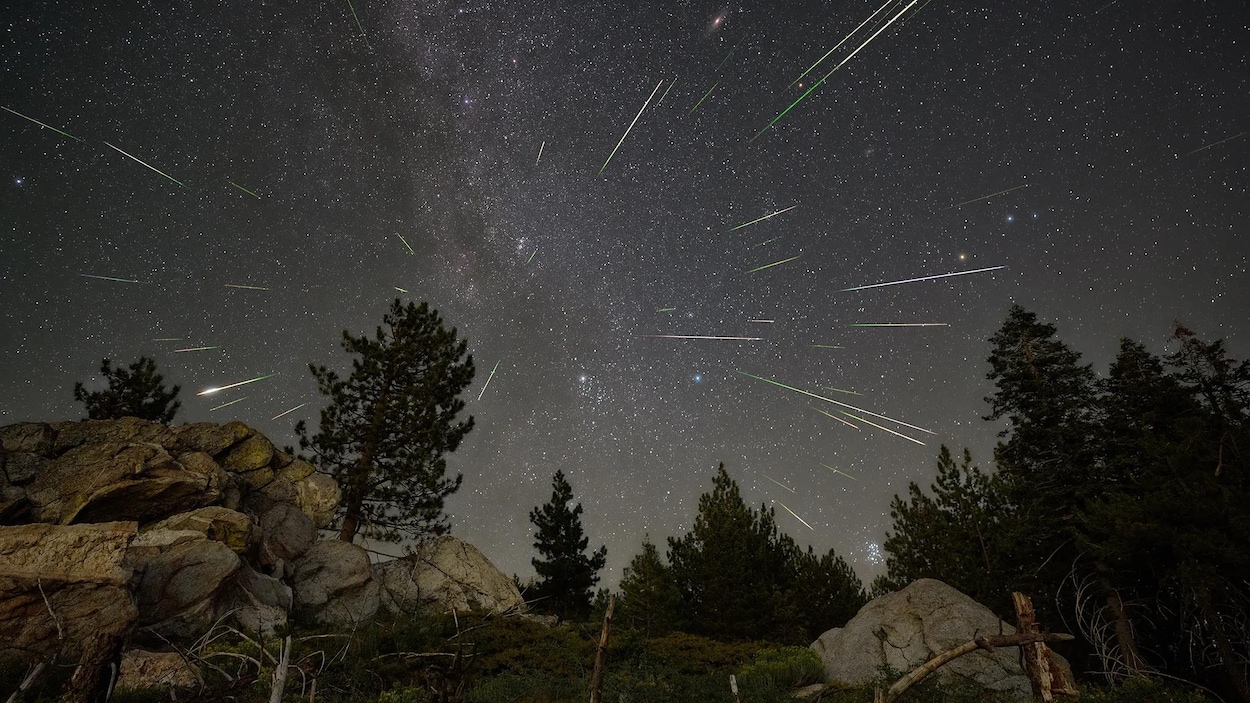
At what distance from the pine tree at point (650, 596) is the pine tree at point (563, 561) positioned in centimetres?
304

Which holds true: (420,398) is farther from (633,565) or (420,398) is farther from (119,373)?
(119,373)

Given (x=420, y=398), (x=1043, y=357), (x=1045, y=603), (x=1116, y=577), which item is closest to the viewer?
(x=1116, y=577)

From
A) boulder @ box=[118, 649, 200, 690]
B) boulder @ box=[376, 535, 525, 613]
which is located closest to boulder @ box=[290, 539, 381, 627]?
boulder @ box=[376, 535, 525, 613]

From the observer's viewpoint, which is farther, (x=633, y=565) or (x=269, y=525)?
(x=633, y=565)

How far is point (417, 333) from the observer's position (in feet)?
93.8

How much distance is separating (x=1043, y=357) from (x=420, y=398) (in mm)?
27132

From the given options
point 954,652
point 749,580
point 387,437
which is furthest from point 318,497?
point 954,652

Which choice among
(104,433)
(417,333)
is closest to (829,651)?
(417,333)

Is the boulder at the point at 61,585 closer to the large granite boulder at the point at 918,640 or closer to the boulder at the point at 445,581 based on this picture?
the boulder at the point at 445,581

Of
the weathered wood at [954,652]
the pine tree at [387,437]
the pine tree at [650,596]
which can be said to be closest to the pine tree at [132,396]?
the pine tree at [387,437]

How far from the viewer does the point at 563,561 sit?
3256cm

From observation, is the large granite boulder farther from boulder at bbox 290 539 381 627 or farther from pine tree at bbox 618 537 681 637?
boulder at bbox 290 539 381 627

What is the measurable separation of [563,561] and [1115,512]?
24.7 metres

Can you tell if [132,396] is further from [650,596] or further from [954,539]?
[954,539]
